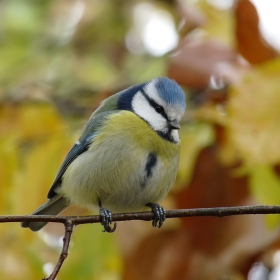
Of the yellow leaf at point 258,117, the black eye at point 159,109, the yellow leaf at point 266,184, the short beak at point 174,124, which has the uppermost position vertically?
the black eye at point 159,109

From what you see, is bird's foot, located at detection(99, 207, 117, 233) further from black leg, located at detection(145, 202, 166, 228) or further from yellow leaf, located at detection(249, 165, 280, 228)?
yellow leaf, located at detection(249, 165, 280, 228)

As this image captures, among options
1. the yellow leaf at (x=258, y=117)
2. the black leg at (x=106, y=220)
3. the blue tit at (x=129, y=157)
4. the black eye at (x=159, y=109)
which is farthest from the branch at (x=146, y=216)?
the black eye at (x=159, y=109)

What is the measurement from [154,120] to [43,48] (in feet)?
7.04

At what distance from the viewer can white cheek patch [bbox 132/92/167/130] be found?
8.90 ft

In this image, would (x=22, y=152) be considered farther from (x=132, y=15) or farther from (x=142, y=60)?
(x=132, y=15)

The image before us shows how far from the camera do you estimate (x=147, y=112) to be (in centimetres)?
280

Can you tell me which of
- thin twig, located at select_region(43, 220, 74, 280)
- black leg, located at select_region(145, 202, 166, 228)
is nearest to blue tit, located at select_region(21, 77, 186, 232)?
black leg, located at select_region(145, 202, 166, 228)

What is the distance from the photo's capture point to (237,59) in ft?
8.86

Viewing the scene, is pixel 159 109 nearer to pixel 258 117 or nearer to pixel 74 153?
pixel 74 153

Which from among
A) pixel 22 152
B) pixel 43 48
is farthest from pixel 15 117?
pixel 43 48

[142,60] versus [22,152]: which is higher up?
[142,60]

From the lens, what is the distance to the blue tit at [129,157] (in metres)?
2.57

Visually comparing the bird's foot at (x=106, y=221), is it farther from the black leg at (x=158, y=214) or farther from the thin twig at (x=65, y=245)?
the thin twig at (x=65, y=245)

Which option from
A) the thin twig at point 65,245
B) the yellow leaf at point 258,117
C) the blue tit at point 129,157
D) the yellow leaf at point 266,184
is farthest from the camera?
the blue tit at point 129,157
